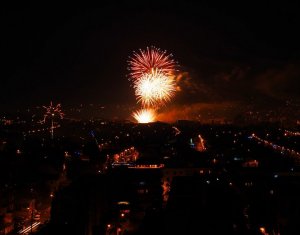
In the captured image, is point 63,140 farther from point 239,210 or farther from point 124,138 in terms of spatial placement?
point 239,210

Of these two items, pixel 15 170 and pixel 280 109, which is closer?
pixel 15 170

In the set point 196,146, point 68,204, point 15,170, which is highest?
point 196,146

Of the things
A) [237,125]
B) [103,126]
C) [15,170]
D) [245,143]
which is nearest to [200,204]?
[15,170]

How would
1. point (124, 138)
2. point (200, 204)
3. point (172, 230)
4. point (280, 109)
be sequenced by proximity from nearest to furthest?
point (172, 230) → point (200, 204) → point (124, 138) → point (280, 109)

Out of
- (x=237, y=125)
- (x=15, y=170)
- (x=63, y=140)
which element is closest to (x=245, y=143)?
(x=63, y=140)

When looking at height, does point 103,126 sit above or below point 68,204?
above

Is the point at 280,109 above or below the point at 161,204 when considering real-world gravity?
above

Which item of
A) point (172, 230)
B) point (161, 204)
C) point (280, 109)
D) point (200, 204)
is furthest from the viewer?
point (280, 109)

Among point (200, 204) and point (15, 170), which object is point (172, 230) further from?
point (15, 170)

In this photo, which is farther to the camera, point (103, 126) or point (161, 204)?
point (103, 126)
